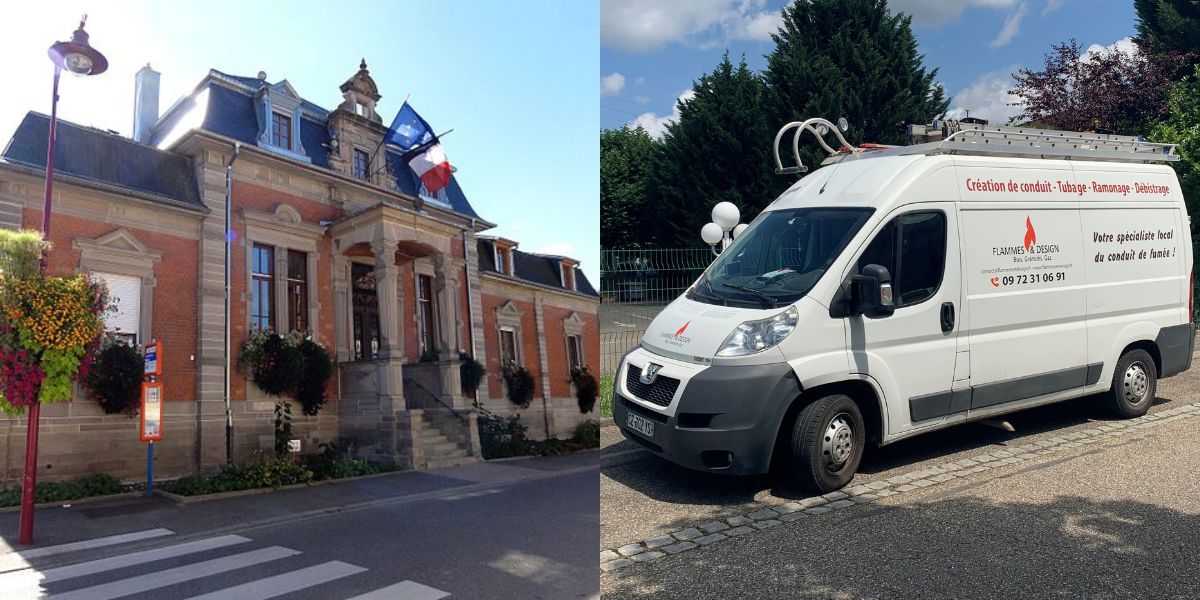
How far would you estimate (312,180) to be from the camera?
2.24 metres

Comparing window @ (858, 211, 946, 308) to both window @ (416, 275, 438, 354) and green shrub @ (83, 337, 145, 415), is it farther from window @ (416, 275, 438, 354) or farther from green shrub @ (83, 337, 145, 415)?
green shrub @ (83, 337, 145, 415)

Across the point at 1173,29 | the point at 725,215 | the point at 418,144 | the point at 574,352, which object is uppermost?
the point at 1173,29

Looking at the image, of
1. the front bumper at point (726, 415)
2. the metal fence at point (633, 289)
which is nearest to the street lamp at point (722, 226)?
the metal fence at point (633, 289)

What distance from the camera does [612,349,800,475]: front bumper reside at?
4.52 m

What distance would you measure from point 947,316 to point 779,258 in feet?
3.98

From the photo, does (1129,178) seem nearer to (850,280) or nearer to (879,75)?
(850,280)

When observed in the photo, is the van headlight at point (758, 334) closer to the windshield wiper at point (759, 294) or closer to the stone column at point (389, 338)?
the windshield wiper at point (759, 294)

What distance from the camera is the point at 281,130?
198 cm

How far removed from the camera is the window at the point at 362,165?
6.65 feet

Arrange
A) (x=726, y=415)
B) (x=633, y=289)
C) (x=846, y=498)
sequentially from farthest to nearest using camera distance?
(x=633, y=289), (x=846, y=498), (x=726, y=415)

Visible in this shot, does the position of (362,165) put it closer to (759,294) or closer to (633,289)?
(759,294)

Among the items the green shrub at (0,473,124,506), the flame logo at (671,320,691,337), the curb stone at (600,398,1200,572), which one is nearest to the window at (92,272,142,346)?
the green shrub at (0,473,124,506)

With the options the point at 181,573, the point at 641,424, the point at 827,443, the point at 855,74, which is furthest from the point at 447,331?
the point at 855,74

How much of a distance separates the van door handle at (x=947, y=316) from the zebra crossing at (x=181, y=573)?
4502mm
